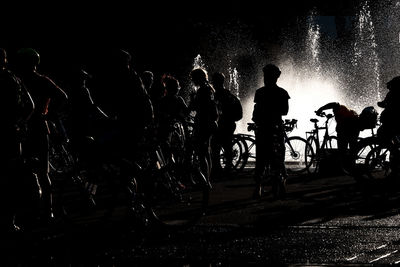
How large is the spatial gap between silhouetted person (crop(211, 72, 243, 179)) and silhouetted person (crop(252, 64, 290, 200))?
14.2 ft

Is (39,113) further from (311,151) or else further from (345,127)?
(311,151)

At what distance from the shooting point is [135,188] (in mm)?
8680

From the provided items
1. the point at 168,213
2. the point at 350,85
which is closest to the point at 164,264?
the point at 168,213

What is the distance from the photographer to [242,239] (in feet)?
26.2

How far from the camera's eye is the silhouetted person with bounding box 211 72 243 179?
16.6 m

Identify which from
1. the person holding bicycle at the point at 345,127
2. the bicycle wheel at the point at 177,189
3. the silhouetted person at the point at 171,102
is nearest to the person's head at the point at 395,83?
the person holding bicycle at the point at 345,127

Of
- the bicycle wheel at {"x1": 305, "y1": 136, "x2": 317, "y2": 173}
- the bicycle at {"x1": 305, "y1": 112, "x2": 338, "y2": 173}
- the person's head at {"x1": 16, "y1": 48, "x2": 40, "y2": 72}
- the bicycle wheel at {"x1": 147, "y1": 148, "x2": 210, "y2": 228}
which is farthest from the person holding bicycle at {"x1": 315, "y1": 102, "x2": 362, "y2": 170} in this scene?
the person's head at {"x1": 16, "y1": 48, "x2": 40, "y2": 72}

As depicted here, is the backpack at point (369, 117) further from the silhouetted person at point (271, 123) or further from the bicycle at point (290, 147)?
the silhouetted person at point (271, 123)

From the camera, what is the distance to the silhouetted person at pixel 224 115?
54.5ft

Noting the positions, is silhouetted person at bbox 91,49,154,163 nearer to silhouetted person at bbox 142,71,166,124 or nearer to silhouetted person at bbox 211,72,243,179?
silhouetted person at bbox 142,71,166,124

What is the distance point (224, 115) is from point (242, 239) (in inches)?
346

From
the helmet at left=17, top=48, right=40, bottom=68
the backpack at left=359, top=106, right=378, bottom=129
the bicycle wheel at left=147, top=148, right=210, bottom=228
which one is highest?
the helmet at left=17, top=48, right=40, bottom=68

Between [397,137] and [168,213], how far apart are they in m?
5.26

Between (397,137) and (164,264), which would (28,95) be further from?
(397,137)
